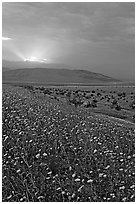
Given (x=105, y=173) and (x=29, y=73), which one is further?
(x=29, y=73)

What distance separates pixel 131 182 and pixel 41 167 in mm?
1807

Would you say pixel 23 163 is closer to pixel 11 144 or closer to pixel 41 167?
pixel 41 167

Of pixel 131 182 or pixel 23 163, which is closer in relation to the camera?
pixel 131 182

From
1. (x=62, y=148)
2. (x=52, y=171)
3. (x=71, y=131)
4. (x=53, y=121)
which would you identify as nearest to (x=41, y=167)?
(x=52, y=171)

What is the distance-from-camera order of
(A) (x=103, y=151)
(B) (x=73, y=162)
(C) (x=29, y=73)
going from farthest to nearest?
1. (C) (x=29, y=73)
2. (A) (x=103, y=151)
3. (B) (x=73, y=162)

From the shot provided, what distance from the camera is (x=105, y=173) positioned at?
6.31 metres

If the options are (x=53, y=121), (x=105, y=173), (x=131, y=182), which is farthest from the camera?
(x=53, y=121)

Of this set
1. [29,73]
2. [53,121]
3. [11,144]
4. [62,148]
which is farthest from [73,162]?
[29,73]

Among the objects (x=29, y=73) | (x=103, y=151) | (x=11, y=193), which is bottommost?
(x=11, y=193)

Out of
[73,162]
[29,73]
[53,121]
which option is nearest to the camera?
[73,162]

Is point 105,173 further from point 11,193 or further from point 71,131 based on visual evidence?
point 71,131

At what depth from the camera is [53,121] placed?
34.4ft

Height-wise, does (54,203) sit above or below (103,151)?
below

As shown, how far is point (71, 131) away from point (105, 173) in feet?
9.74
